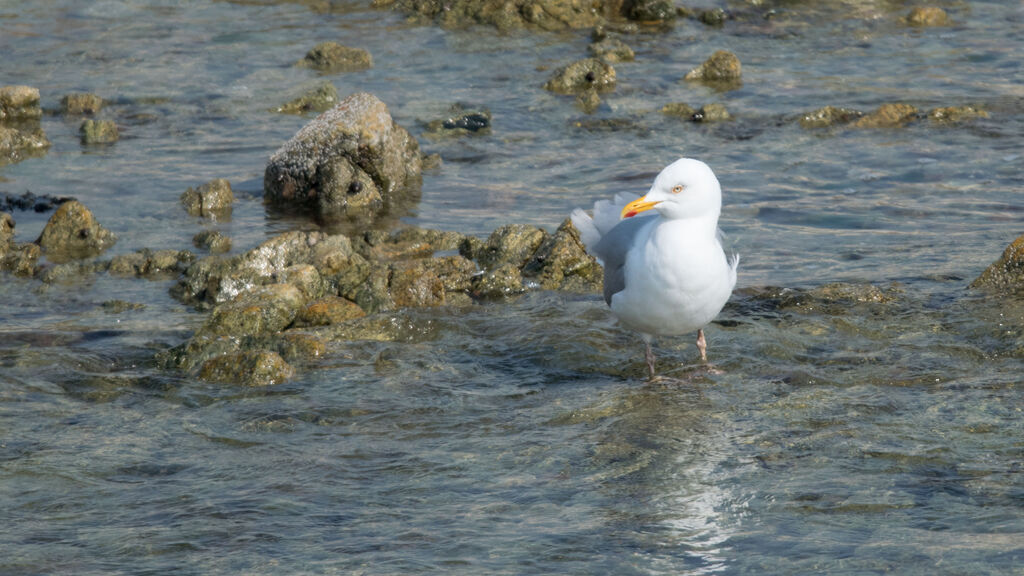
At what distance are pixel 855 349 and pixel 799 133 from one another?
5.94 meters

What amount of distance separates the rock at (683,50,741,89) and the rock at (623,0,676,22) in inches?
129

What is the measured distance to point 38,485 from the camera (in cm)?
538

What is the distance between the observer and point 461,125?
1291 cm

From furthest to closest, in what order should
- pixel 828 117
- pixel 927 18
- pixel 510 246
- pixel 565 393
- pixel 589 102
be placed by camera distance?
1. pixel 927 18
2. pixel 589 102
3. pixel 828 117
4. pixel 510 246
5. pixel 565 393

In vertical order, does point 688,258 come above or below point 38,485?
above

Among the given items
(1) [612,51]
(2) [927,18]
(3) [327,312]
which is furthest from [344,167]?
(2) [927,18]

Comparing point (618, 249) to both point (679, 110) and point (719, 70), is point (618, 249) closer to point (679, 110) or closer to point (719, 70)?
point (679, 110)

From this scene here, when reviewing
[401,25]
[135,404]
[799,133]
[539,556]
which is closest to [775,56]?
[799,133]

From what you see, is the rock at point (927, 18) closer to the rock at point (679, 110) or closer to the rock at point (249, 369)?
the rock at point (679, 110)

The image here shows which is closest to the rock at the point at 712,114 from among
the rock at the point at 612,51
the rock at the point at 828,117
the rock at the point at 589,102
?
the rock at the point at 828,117

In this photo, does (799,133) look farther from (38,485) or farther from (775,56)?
(38,485)

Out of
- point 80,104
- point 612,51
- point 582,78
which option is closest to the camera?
point 80,104

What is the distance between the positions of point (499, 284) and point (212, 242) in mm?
2550

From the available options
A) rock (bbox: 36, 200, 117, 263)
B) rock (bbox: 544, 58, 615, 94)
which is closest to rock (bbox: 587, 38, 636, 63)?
rock (bbox: 544, 58, 615, 94)
